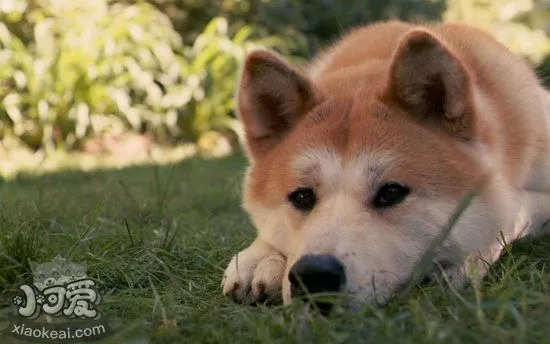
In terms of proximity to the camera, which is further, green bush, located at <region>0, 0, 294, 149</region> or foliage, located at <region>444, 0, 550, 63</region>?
foliage, located at <region>444, 0, 550, 63</region>

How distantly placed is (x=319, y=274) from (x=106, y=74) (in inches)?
238

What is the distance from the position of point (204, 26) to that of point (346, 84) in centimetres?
658

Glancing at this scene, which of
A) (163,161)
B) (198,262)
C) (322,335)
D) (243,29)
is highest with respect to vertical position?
(322,335)

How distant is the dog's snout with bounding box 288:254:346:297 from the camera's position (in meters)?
2.04

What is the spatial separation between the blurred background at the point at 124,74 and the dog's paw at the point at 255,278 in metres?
4.03

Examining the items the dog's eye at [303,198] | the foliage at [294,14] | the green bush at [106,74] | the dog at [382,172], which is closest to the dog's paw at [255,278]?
the dog at [382,172]

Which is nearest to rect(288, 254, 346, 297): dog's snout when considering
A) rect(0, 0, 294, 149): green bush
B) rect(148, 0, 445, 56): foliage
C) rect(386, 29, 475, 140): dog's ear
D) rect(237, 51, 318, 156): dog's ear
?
rect(386, 29, 475, 140): dog's ear

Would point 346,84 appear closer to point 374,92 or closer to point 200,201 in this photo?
point 374,92

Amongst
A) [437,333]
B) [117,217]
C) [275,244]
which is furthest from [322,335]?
[117,217]

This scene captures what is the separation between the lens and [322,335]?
1764 millimetres

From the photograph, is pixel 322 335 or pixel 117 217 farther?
pixel 117 217

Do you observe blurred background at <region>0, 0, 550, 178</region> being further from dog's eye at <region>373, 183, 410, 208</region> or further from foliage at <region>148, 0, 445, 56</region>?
dog's eye at <region>373, 183, 410, 208</region>

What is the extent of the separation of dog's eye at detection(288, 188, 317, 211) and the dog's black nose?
0.44 metres

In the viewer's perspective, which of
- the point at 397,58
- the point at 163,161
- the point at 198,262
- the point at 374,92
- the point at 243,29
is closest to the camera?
the point at 397,58
